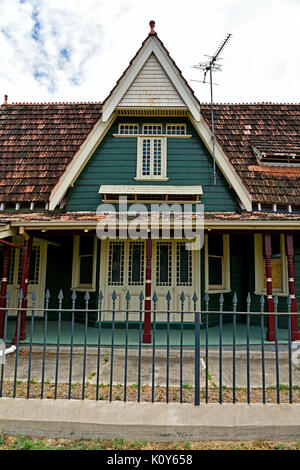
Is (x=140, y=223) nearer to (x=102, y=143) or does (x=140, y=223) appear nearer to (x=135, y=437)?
(x=102, y=143)

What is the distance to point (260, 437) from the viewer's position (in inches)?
138

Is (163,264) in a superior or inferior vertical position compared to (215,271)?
superior

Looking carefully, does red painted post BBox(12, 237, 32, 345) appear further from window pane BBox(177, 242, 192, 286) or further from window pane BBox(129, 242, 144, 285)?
window pane BBox(177, 242, 192, 286)

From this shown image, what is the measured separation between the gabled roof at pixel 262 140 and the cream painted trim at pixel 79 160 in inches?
150

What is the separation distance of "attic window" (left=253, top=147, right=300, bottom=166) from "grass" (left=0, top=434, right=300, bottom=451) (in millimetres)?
9228

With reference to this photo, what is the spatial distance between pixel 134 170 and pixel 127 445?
27.8ft

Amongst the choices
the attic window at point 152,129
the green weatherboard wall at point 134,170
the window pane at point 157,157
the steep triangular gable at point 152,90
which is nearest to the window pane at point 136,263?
the green weatherboard wall at point 134,170

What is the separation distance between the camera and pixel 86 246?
10.6 m

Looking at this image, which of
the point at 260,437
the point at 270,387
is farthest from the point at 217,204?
the point at 260,437

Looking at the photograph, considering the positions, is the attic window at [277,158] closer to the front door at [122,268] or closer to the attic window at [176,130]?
the attic window at [176,130]

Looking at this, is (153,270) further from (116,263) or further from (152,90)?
(152,90)

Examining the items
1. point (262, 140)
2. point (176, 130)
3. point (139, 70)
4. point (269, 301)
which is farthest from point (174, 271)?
point (139, 70)

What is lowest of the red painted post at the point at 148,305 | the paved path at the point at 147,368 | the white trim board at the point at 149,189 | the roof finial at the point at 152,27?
the paved path at the point at 147,368

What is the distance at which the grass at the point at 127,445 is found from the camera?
3.36m
